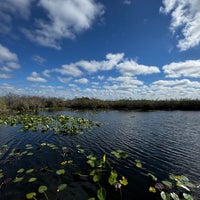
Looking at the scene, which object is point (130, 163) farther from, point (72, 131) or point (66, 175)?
point (72, 131)

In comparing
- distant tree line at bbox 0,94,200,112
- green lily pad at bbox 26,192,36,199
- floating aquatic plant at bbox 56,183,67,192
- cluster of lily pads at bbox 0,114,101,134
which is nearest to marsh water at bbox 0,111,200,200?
floating aquatic plant at bbox 56,183,67,192

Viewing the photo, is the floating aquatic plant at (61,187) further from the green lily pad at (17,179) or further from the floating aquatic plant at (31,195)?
the green lily pad at (17,179)

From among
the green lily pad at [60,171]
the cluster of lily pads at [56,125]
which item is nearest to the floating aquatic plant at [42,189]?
the green lily pad at [60,171]

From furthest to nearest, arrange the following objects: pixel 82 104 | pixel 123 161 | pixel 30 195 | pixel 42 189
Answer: pixel 82 104, pixel 123 161, pixel 42 189, pixel 30 195

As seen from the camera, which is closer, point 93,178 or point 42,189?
point 42,189

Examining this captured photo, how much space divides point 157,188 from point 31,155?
596cm

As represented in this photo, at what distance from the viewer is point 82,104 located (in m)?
48.0

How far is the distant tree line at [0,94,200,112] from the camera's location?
36125 mm

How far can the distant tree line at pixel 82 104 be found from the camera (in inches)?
1422

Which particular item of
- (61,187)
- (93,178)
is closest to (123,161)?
(93,178)

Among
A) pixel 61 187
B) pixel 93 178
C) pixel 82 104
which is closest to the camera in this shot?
pixel 61 187

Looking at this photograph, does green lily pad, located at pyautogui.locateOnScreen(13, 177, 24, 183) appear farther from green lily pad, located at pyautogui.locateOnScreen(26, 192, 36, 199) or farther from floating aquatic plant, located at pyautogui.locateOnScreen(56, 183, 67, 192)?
floating aquatic plant, located at pyautogui.locateOnScreen(56, 183, 67, 192)

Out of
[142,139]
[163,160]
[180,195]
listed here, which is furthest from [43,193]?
[142,139]

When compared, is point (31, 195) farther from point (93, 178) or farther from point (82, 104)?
point (82, 104)
